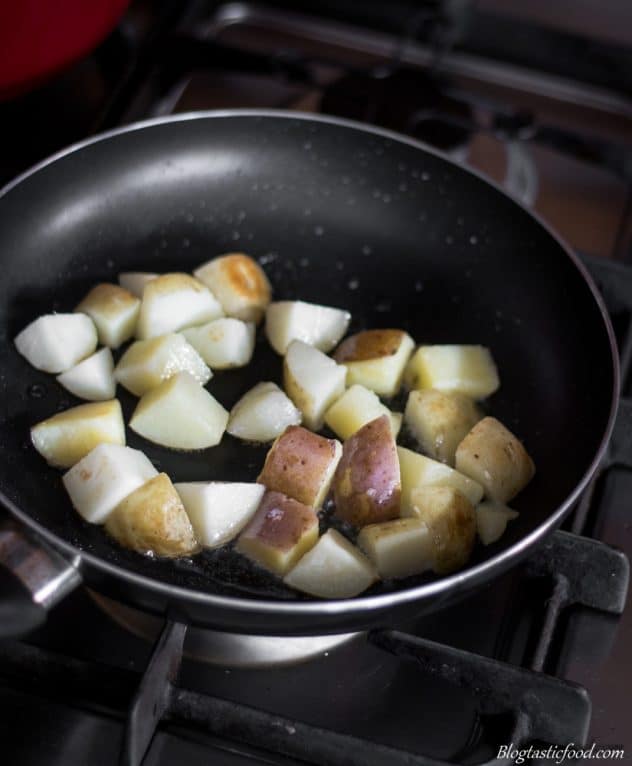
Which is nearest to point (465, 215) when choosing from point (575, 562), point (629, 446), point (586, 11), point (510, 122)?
point (510, 122)

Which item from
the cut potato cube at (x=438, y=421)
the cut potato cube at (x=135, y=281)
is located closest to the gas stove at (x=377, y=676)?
the cut potato cube at (x=438, y=421)

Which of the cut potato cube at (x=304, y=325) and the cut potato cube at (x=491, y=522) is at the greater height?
the cut potato cube at (x=304, y=325)

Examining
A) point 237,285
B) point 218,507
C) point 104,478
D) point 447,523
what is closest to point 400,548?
point 447,523

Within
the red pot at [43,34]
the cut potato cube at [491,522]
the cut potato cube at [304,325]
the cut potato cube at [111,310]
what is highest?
the red pot at [43,34]

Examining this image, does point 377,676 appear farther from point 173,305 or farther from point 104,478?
point 173,305

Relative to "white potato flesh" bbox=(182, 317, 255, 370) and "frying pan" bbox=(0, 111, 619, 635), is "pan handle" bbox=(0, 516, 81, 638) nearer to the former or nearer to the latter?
"frying pan" bbox=(0, 111, 619, 635)

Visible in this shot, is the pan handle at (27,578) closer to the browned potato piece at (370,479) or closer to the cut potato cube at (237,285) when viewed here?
the browned potato piece at (370,479)
